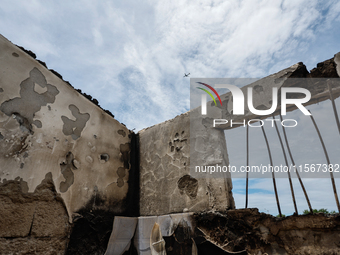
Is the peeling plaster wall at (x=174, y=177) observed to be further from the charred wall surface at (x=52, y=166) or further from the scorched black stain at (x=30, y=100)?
the scorched black stain at (x=30, y=100)

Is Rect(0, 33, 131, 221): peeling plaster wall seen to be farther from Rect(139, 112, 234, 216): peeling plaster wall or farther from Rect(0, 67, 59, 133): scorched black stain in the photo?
Rect(139, 112, 234, 216): peeling plaster wall

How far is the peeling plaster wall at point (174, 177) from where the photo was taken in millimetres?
1901

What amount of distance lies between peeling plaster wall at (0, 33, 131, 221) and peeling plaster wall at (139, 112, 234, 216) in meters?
0.28

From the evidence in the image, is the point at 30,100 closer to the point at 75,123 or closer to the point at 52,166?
the point at 75,123

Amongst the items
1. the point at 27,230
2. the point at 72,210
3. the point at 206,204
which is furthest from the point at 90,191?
the point at 206,204

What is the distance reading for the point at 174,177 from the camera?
2.24m

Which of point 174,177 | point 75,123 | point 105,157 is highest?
point 75,123

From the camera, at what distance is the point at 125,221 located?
91.4 inches

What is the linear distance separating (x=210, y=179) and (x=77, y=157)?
124 centimetres

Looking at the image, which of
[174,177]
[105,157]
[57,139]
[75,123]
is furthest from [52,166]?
[174,177]

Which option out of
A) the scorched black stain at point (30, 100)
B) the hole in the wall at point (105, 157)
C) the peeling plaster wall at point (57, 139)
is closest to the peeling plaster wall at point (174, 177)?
the peeling plaster wall at point (57, 139)

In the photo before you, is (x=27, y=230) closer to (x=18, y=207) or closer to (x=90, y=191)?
(x=18, y=207)

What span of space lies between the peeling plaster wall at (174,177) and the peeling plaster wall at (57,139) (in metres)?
0.28

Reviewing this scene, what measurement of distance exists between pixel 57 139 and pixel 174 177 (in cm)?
112
